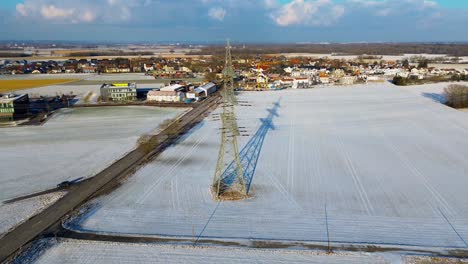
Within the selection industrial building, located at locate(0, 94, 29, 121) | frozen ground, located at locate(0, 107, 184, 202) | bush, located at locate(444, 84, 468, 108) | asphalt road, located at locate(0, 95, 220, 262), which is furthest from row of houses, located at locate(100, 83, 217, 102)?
bush, located at locate(444, 84, 468, 108)

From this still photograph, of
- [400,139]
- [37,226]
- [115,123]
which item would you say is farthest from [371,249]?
[115,123]

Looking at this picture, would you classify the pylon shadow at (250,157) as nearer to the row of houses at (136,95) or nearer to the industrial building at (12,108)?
the row of houses at (136,95)

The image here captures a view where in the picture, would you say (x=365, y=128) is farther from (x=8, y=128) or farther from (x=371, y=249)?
(x=8, y=128)

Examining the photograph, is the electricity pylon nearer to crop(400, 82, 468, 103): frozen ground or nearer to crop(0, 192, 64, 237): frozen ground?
crop(0, 192, 64, 237): frozen ground

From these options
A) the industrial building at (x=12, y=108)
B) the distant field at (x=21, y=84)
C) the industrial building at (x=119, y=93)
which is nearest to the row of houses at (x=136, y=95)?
the industrial building at (x=119, y=93)

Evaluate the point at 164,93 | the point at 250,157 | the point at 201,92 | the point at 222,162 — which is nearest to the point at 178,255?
the point at 222,162

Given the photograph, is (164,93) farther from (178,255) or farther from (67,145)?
(178,255)
